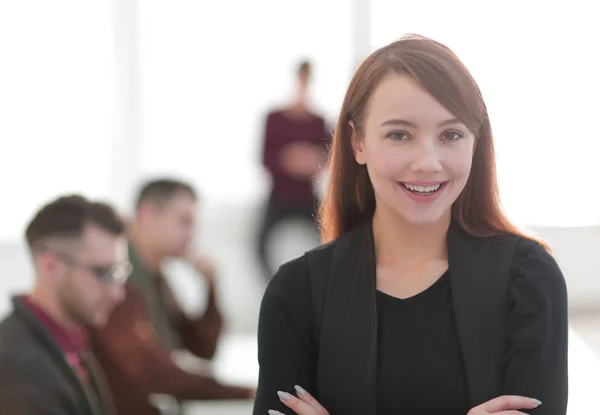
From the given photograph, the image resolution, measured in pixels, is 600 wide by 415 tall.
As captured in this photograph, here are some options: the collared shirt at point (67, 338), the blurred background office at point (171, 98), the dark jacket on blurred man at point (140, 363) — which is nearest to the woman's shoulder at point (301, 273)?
the collared shirt at point (67, 338)

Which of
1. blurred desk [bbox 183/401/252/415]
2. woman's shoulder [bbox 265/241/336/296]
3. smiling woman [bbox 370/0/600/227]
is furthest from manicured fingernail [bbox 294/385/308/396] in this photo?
blurred desk [bbox 183/401/252/415]

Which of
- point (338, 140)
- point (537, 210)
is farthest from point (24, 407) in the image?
point (537, 210)

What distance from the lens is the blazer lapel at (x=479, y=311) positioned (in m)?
1.26

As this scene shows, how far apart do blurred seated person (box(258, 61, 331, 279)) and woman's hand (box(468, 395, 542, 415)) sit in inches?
141

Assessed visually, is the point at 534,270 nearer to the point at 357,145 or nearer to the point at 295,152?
the point at 357,145

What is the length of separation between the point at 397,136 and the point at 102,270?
142 centimetres

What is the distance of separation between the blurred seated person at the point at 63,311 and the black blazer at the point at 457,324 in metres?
0.78

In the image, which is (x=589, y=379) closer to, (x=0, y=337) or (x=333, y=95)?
(x=0, y=337)

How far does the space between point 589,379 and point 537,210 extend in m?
2.10

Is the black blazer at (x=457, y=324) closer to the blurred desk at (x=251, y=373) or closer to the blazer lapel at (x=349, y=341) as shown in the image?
the blazer lapel at (x=349, y=341)

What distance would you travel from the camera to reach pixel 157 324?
9.72ft

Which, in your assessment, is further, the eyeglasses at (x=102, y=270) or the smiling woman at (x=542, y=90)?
the smiling woman at (x=542, y=90)

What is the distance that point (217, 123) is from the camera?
634 centimetres

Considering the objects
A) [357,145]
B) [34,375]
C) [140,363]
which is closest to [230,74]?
[140,363]
